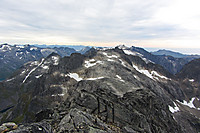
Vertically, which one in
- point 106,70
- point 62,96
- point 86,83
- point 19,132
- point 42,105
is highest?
point 19,132

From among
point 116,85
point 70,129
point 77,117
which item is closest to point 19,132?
point 70,129

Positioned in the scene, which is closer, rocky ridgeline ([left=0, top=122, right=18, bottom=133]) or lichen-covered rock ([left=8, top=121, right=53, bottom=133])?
lichen-covered rock ([left=8, top=121, right=53, bottom=133])

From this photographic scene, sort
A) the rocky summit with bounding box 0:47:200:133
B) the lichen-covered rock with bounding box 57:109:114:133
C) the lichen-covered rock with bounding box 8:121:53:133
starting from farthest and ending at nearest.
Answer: the rocky summit with bounding box 0:47:200:133
the lichen-covered rock with bounding box 57:109:114:133
the lichen-covered rock with bounding box 8:121:53:133

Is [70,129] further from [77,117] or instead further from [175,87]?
[175,87]

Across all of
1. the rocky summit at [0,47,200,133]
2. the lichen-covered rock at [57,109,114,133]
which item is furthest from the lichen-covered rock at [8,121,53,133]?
the lichen-covered rock at [57,109,114,133]

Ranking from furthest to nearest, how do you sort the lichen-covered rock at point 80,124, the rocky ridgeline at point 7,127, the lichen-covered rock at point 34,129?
the lichen-covered rock at point 80,124 < the rocky ridgeline at point 7,127 < the lichen-covered rock at point 34,129

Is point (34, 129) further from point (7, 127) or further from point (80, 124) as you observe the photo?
point (80, 124)

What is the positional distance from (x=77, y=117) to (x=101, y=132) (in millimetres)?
4412

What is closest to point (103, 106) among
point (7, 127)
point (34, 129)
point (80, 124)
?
point (80, 124)

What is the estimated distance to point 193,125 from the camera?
80750mm

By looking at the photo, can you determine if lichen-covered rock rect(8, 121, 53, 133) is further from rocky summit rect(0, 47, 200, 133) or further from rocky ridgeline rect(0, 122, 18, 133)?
rocky ridgeline rect(0, 122, 18, 133)

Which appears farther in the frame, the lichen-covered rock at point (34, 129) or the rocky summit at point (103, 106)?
the rocky summit at point (103, 106)

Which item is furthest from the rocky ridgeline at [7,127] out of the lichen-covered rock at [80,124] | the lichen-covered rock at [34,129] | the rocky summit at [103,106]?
the lichen-covered rock at [80,124]

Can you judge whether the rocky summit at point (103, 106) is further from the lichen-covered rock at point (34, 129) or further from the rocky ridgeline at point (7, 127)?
the rocky ridgeline at point (7, 127)
